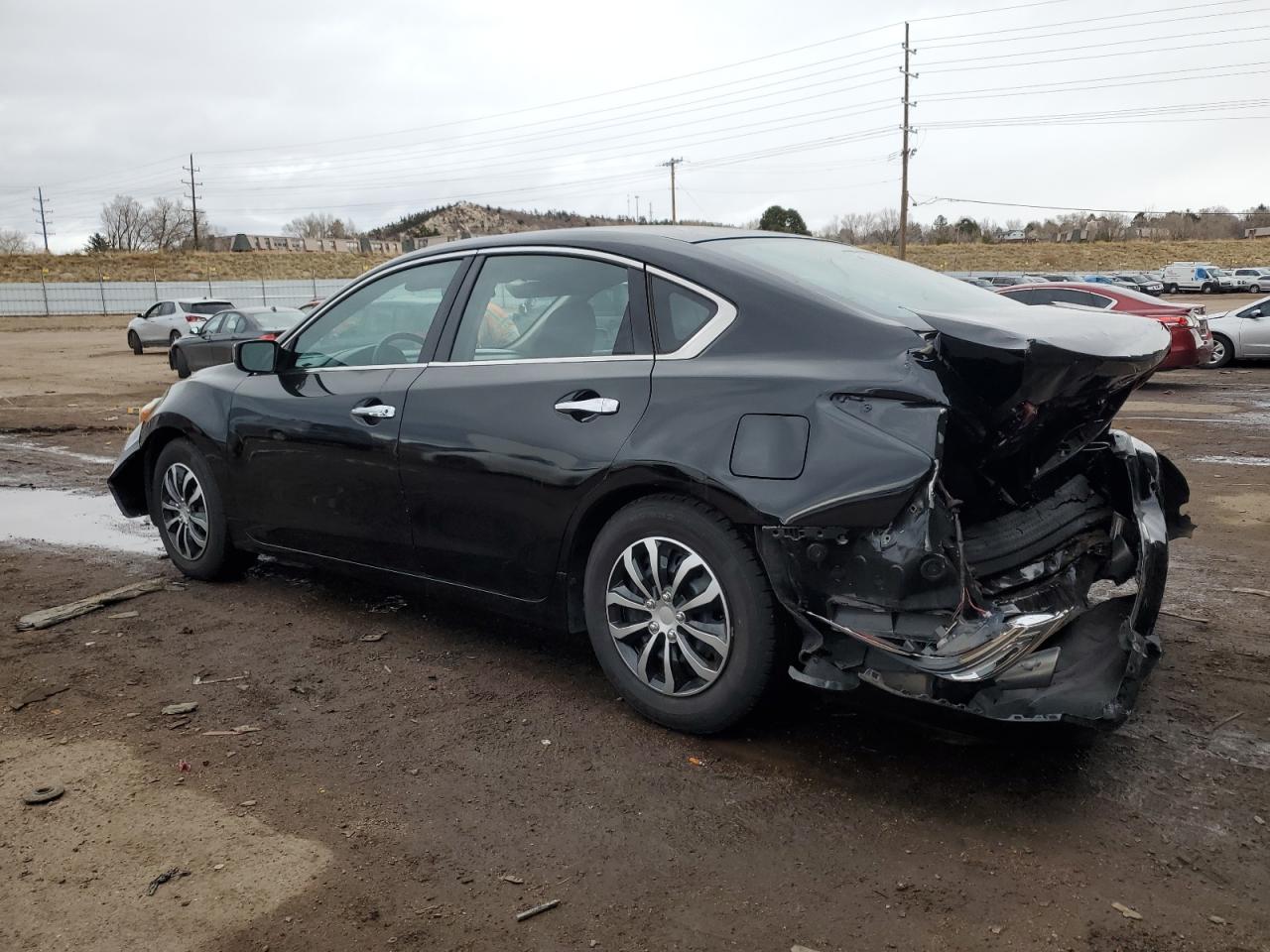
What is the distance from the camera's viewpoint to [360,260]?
83500mm

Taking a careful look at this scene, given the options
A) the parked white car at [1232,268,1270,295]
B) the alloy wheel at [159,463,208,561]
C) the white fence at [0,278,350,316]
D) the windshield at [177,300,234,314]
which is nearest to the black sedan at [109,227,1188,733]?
the alloy wheel at [159,463,208,561]

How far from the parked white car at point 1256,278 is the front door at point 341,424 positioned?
5554 cm

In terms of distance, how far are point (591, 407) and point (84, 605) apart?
297 cm

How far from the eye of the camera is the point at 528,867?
276 cm

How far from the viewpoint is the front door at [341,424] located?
4.28 m

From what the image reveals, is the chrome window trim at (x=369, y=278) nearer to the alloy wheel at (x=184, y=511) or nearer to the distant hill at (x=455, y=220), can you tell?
the alloy wheel at (x=184, y=511)

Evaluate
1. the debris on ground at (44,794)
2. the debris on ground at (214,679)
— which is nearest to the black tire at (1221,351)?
the debris on ground at (214,679)

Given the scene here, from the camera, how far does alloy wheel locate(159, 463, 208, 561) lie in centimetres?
523

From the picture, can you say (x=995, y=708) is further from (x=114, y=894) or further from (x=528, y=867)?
(x=114, y=894)

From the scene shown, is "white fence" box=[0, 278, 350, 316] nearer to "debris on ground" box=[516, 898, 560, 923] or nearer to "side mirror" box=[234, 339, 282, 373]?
"side mirror" box=[234, 339, 282, 373]

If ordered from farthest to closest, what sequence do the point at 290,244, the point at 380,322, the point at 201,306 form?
1. the point at 290,244
2. the point at 201,306
3. the point at 380,322

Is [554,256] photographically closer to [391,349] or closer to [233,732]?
[391,349]

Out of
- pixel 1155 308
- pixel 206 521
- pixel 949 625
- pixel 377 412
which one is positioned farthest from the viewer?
pixel 1155 308

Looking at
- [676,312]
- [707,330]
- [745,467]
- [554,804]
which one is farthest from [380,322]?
[554,804]
